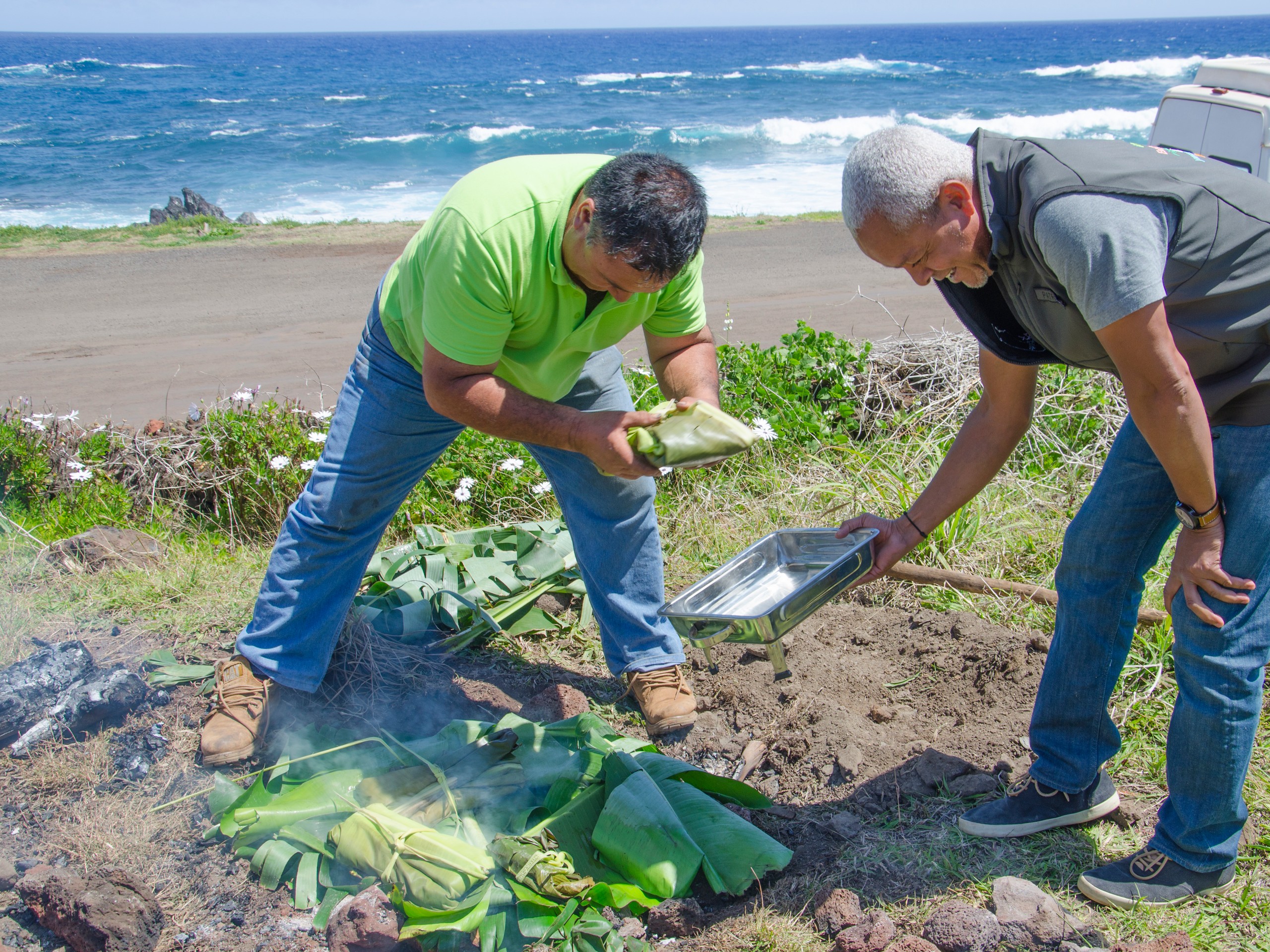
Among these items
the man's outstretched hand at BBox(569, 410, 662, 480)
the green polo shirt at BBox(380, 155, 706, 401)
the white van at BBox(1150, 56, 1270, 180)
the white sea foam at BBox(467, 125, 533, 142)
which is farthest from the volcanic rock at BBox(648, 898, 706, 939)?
the white sea foam at BBox(467, 125, 533, 142)

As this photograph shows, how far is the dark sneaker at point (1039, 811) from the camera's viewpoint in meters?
2.26

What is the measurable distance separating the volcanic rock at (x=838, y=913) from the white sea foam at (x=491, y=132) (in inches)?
974

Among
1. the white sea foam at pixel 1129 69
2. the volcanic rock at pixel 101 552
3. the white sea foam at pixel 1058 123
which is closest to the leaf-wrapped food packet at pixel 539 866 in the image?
the volcanic rock at pixel 101 552

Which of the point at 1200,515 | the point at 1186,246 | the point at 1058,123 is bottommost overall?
→ the point at 1200,515

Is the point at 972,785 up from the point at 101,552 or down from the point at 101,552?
down

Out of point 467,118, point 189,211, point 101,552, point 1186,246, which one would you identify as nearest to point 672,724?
point 1186,246

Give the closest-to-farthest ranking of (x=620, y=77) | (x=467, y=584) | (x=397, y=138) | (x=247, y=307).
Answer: (x=467, y=584), (x=247, y=307), (x=397, y=138), (x=620, y=77)

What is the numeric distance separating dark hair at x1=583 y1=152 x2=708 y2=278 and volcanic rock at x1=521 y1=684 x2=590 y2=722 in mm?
1497

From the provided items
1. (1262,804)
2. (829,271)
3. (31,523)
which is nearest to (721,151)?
(829,271)

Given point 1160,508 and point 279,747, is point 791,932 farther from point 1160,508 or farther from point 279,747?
point 279,747

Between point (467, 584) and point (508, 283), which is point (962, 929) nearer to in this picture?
point (508, 283)

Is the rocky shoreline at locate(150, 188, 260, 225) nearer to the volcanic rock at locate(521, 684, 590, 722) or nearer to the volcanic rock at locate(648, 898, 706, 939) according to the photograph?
the volcanic rock at locate(521, 684, 590, 722)

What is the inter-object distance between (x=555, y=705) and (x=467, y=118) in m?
29.5

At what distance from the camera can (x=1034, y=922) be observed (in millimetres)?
1952
